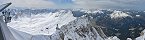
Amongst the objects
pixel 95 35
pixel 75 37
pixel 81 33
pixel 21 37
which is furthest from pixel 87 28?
pixel 21 37

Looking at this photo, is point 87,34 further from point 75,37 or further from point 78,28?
point 75,37

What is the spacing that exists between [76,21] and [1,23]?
46986 millimetres

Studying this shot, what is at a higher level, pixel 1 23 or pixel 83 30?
pixel 1 23

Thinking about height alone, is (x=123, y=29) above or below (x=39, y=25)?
below

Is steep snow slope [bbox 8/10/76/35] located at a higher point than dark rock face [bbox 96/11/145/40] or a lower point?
higher

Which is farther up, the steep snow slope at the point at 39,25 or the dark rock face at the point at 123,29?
the steep snow slope at the point at 39,25

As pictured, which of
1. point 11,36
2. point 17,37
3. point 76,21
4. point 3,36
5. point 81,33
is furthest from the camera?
point 76,21

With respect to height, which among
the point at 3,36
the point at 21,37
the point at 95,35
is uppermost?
the point at 3,36

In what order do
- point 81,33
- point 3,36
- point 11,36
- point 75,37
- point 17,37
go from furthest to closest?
point 81,33 → point 75,37 → point 17,37 → point 11,36 → point 3,36

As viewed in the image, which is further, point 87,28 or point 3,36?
point 87,28

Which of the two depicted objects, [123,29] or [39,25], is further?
[123,29]

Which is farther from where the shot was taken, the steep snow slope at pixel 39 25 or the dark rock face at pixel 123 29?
the dark rock face at pixel 123 29

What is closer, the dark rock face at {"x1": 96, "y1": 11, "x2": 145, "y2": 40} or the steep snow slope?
the steep snow slope

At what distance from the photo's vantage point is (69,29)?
49.4 meters
